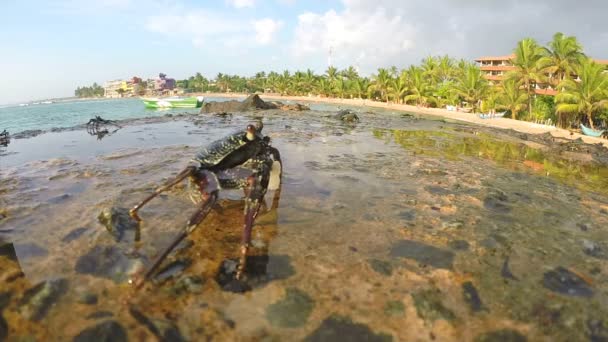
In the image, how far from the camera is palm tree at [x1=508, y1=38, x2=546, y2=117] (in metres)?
41.0

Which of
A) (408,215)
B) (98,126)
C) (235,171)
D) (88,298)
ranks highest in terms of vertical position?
(98,126)

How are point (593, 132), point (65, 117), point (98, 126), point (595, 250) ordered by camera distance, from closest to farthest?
point (595, 250) < point (98, 126) < point (593, 132) < point (65, 117)

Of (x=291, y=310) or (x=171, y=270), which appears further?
(x=171, y=270)

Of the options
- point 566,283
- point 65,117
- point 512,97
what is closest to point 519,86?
point 512,97

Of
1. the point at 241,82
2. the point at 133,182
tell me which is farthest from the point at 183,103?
the point at 241,82

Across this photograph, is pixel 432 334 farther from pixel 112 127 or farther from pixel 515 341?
pixel 112 127

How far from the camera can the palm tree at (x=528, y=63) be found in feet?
135

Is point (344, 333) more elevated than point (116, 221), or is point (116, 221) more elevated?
point (116, 221)

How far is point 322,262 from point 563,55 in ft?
159

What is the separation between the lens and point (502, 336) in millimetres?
3541

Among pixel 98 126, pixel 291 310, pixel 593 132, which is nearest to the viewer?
pixel 291 310

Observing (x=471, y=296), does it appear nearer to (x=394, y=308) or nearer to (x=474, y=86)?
(x=394, y=308)

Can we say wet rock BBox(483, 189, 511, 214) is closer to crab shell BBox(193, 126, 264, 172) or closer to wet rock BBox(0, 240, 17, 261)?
crab shell BBox(193, 126, 264, 172)

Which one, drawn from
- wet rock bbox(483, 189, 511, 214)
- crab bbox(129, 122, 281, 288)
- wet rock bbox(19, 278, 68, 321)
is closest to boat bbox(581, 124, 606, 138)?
wet rock bbox(483, 189, 511, 214)
